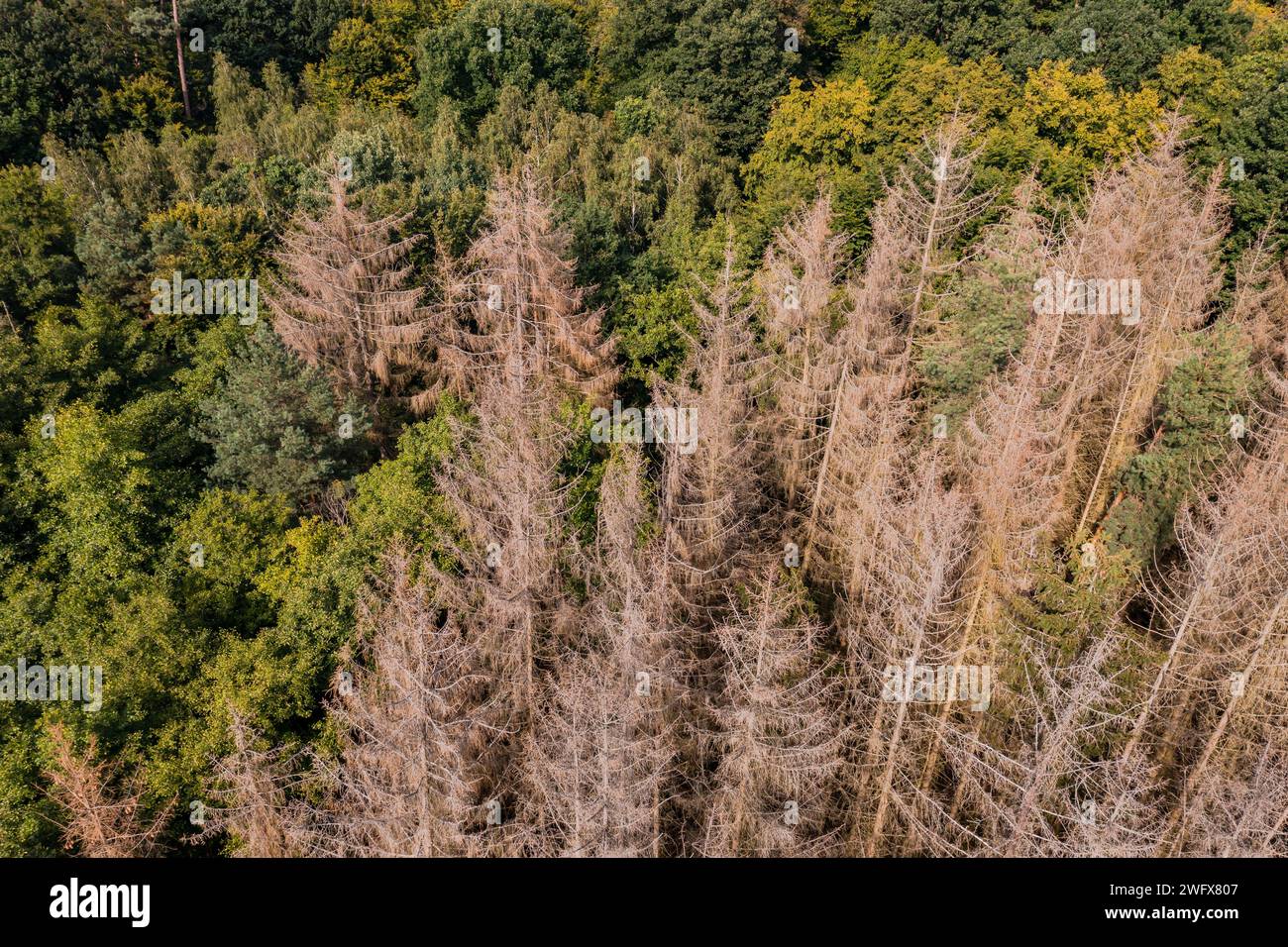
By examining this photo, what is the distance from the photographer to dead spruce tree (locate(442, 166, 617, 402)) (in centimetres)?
2770

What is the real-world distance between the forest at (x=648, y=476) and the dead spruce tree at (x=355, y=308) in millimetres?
195

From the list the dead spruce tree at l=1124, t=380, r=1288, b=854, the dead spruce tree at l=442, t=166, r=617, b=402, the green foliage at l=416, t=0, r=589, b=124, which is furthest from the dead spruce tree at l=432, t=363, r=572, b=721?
the green foliage at l=416, t=0, r=589, b=124

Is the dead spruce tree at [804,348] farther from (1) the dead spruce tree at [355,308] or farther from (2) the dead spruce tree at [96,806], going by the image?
(2) the dead spruce tree at [96,806]

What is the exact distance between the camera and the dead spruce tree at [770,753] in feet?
53.7

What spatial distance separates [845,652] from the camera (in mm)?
25109

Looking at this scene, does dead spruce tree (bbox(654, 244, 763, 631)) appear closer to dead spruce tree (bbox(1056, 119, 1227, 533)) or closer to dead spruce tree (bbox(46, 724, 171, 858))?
dead spruce tree (bbox(1056, 119, 1227, 533))

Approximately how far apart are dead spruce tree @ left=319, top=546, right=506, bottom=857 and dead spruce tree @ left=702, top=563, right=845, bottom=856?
527 cm

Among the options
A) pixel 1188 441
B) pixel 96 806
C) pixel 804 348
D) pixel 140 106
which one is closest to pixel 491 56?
pixel 140 106

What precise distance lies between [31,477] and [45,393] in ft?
11.6

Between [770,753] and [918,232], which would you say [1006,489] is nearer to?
[770,753]

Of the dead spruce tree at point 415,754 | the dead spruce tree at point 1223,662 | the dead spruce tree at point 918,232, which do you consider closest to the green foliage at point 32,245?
the dead spruce tree at point 415,754

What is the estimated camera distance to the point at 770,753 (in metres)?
16.6

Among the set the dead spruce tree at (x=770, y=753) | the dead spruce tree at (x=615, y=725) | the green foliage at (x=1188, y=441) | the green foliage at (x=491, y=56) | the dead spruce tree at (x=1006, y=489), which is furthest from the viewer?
the green foliage at (x=491, y=56)

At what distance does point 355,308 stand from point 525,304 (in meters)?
6.34
